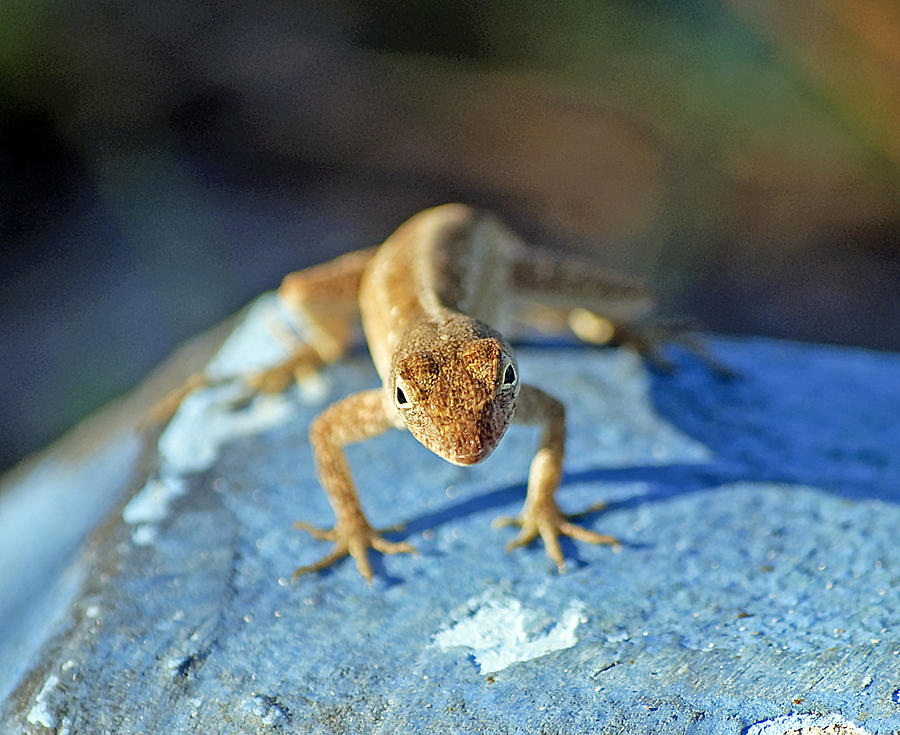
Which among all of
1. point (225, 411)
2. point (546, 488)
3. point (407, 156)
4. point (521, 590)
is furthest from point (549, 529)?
point (407, 156)

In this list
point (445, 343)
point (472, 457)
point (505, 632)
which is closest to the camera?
point (472, 457)

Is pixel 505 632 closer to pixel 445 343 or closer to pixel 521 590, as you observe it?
pixel 521 590

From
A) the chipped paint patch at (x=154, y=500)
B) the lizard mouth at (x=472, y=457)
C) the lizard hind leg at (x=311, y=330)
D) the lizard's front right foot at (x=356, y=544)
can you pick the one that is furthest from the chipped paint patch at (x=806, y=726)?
the lizard hind leg at (x=311, y=330)

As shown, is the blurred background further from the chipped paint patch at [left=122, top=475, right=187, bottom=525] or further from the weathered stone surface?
the chipped paint patch at [left=122, top=475, right=187, bottom=525]

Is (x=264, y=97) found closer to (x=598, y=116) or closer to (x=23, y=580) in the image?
(x=598, y=116)

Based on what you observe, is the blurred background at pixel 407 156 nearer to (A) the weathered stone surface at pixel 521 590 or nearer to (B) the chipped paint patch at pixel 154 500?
(A) the weathered stone surface at pixel 521 590

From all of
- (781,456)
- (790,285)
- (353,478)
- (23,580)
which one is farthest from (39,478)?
(790,285)
